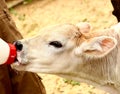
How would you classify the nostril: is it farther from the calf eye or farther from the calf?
the calf eye

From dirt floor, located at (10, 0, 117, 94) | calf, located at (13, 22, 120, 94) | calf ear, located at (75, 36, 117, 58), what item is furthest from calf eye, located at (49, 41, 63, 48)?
dirt floor, located at (10, 0, 117, 94)

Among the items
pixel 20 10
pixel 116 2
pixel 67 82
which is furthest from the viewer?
pixel 20 10

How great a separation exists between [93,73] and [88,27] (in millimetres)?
367

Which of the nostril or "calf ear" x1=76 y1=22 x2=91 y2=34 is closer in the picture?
the nostril

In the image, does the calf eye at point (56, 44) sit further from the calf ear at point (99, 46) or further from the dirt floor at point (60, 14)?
the dirt floor at point (60, 14)

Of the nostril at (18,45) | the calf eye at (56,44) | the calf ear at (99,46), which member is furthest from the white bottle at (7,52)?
the calf ear at (99,46)

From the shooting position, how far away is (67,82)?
5.44m

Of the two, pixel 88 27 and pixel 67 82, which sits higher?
pixel 88 27

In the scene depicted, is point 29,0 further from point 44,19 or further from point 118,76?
point 118,76

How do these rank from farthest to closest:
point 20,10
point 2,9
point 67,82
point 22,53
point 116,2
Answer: point 20,10 < point 67,82 < point 116,2 < point 2,9 < point 22,53

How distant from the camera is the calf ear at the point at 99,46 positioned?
321cm

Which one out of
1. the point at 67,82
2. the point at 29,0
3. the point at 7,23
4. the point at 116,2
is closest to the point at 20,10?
the point at 29,0

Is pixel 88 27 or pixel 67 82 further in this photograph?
pixel 67 82

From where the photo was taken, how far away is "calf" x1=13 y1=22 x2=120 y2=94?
3271 millimetres
